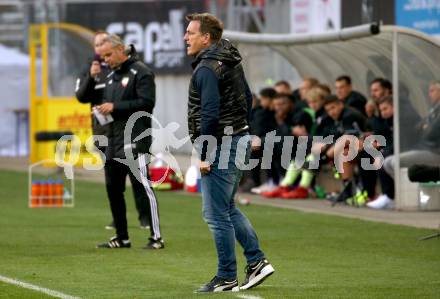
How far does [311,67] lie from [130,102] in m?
9.26

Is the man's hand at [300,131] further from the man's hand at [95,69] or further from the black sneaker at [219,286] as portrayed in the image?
the black sneaker at [219,286]

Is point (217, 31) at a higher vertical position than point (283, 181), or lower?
higher

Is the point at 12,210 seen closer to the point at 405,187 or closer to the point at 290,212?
the point at 290,212

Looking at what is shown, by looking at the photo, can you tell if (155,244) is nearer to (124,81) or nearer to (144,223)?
(124,81)

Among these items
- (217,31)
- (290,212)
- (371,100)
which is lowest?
(290,212)

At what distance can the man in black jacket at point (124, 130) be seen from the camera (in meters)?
13.5

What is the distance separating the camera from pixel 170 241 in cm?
1432

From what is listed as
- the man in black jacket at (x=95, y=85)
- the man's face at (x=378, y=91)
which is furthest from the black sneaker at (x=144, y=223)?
the man's face at (x=378, y=91)

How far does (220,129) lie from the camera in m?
10.1

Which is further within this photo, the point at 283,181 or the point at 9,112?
the point at 9,112

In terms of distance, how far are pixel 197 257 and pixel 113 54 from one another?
2.33 m

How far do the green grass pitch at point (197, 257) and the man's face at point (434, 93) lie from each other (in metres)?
2.12

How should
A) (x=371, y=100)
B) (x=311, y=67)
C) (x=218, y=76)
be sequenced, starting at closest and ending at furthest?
(x=218, y=76)
(x=371, y=100)
(x=311, y=67)

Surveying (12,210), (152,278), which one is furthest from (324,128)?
(152,278)
